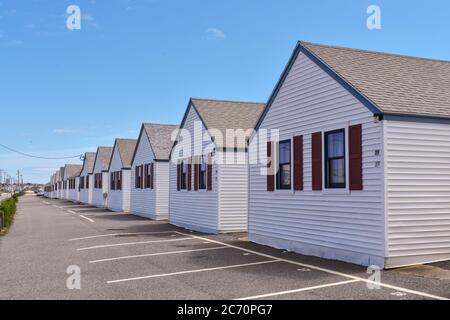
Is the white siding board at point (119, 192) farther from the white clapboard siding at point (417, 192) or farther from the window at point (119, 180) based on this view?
the white clapboard siding at point (417, 192)

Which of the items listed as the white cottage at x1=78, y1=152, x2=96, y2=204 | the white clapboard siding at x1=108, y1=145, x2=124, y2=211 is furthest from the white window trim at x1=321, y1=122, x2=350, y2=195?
the white cottage at x1=78, y1=152, x2=96, y2=204

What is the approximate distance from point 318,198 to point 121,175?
26875mm

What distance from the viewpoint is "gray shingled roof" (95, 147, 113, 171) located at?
45606 mm

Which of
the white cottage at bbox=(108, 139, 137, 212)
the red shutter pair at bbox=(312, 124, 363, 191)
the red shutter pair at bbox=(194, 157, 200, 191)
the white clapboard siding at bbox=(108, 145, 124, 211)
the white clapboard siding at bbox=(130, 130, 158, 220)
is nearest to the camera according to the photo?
the red shutter pair at bbox=(312, 124, 363, 191)

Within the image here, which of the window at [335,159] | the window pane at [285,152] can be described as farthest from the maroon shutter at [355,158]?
the window pane at [285,152]

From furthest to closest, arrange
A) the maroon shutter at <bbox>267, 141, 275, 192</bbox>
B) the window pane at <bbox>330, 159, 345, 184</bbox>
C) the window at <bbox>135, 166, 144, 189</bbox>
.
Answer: the window at <bbox>135, 166, 144, 189</bbox> < the maroon shutter at <bbox>267, 141, 275, 192</bbox> < the window pane at <bbox>330, 159, 345, 184</bbox>

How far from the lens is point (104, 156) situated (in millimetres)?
46375

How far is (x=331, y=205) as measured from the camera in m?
12.5

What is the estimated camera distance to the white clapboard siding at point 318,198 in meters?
11.1

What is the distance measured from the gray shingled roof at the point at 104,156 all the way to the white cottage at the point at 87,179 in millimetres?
6471

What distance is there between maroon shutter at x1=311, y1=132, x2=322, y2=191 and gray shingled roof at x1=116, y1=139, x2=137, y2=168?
2587 cm

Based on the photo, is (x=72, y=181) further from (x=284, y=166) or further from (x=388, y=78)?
(x=388, y=78)

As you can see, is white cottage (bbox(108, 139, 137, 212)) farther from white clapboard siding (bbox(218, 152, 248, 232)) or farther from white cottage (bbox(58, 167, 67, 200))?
white cottage (bbox(58, 167, 67, 200))
